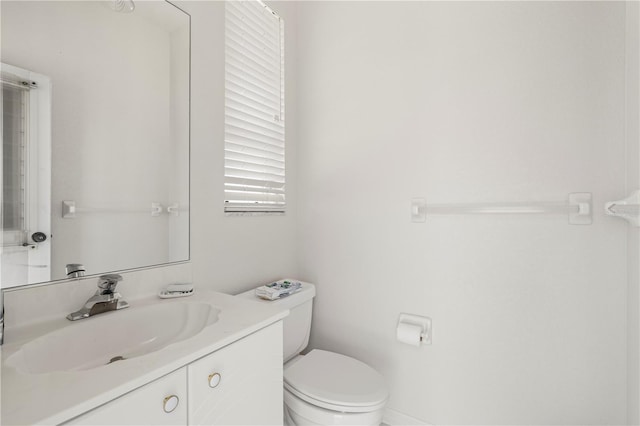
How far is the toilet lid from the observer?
1.06 meters

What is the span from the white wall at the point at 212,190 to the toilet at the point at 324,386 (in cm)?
16

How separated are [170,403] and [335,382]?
736 mm

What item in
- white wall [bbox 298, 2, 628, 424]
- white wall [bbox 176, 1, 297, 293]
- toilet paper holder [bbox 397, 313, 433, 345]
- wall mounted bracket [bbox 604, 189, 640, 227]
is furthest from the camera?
toilet paper holder [bbox 397, 313, 433, 345]

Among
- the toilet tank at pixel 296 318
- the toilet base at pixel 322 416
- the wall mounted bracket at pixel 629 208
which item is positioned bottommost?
the toilet base at pixel 322 416

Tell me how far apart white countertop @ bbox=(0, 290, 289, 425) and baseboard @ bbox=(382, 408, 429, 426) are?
41.9 inches

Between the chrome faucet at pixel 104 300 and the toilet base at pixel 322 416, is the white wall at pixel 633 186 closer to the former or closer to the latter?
the toilet base at pixel 322 416

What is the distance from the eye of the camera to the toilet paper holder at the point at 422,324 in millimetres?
1327

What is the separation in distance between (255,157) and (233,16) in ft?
2.18

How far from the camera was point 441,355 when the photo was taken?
1313mm

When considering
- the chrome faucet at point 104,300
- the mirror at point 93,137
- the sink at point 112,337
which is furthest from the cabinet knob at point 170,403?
the mirror at point 93,137

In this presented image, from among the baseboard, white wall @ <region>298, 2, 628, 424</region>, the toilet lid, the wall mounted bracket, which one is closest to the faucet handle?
the toilet lid

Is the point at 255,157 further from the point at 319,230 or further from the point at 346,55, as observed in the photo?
the point at 346,55

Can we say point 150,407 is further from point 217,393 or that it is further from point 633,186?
point 633,186

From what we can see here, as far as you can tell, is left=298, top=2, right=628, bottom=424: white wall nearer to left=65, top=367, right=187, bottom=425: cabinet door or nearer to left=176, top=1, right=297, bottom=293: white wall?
left=176, top=1, right=297, bottom=293: white wall
